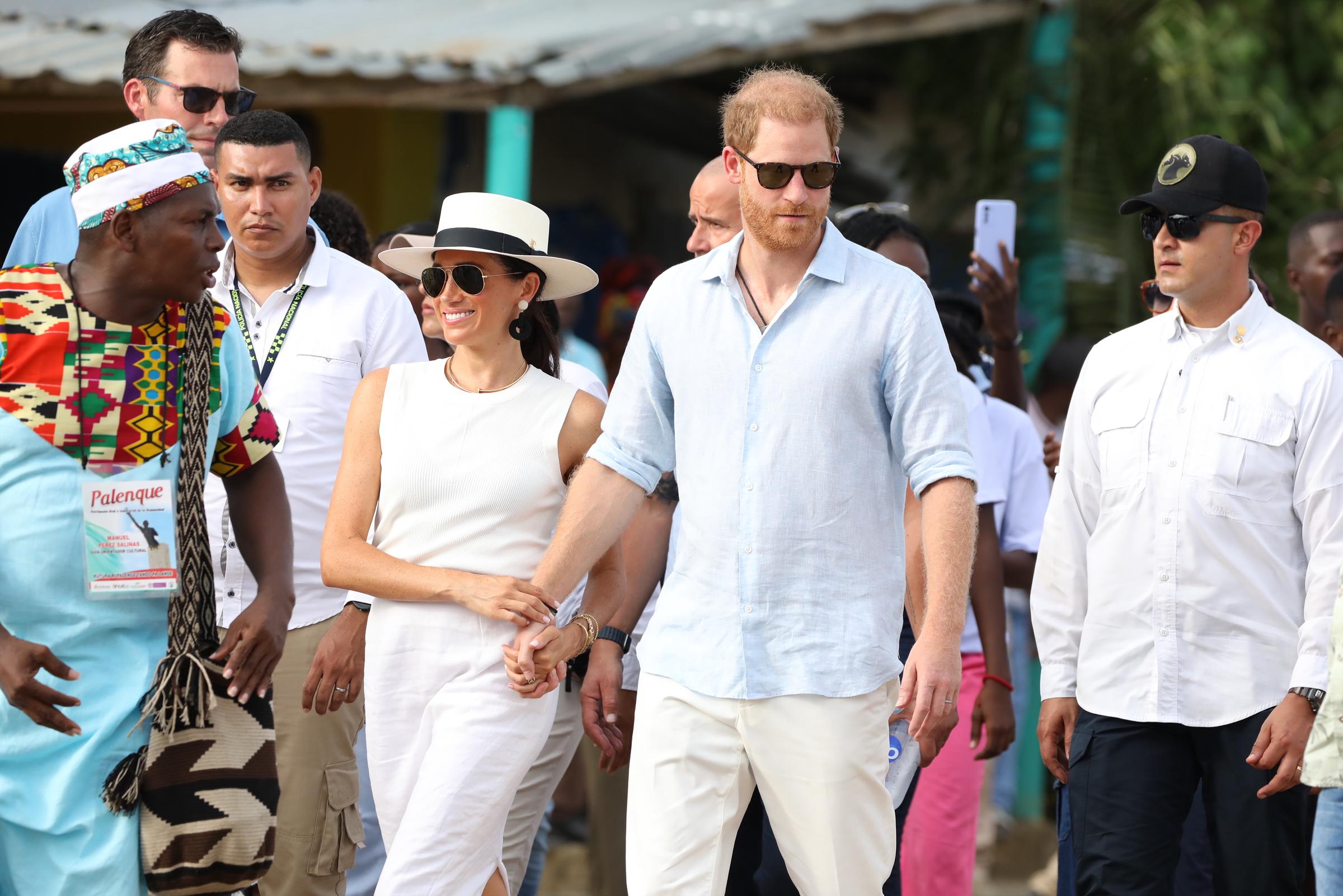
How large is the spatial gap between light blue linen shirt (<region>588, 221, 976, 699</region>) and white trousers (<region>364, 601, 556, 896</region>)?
554 millimetres

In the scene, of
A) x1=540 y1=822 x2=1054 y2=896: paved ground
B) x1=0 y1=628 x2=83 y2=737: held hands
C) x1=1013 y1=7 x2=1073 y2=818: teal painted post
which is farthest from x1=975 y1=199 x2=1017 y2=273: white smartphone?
x1=0 y1=628 x2=83 y2=737: held hands


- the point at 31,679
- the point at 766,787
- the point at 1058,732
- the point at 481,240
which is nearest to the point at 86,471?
the point at 31,679

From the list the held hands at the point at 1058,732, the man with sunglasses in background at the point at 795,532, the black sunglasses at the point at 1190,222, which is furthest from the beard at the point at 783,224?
the held hands at the point at 1058,732

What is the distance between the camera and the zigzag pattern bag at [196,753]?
3.85 m

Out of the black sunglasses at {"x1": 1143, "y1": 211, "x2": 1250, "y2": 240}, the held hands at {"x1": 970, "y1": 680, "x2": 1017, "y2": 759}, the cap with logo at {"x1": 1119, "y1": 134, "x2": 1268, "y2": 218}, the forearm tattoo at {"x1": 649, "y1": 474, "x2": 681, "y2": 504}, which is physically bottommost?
the held hands at {"x1": 970, "y1": 680, "x2": 1017, "y2": 759}

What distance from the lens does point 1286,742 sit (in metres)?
4.47

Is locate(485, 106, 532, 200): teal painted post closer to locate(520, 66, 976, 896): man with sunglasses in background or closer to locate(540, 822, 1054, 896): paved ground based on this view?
locate(540, 822, 1054, 896): paved ground

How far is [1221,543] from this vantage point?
4.70 m

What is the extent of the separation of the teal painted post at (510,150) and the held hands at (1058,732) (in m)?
4.42

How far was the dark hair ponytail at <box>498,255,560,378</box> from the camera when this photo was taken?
495 cm

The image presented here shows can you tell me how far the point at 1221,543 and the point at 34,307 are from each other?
3.04 m

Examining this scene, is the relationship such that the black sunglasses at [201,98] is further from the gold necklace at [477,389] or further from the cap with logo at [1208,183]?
the cap with logo at [1208,183]

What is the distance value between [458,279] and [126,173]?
1.10 metres

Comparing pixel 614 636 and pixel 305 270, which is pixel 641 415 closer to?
pixel 614 636
